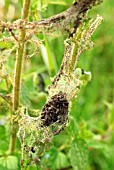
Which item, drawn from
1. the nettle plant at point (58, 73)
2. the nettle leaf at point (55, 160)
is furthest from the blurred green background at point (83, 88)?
the nettle plant at point (58, 73)

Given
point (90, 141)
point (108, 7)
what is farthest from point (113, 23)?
point (90, 141)

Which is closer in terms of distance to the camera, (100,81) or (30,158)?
(30,158)

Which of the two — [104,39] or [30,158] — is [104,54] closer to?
[104,39]

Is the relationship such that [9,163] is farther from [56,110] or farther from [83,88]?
[83,88]

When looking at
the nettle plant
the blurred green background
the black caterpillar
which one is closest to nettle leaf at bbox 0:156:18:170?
the blurred green background

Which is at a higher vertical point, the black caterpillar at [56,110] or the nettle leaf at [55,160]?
the nettle leaf at [55,160]

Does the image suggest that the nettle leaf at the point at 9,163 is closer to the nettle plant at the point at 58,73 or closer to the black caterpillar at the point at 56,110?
the nettle plant at the point at 58,73
